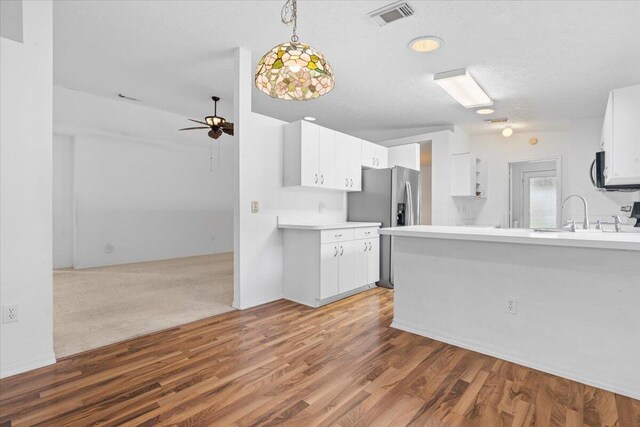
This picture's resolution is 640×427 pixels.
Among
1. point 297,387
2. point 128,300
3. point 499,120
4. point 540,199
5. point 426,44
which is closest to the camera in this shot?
point 297,387

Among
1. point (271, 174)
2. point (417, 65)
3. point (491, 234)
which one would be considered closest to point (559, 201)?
point (417, 65)

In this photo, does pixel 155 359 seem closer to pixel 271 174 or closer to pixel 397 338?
pixel 397 338

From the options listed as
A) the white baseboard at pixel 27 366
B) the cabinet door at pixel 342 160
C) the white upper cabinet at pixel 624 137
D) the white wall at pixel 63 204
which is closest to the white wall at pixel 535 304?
the white upper cabinet at pixel 624 137

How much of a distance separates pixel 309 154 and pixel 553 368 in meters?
2.91

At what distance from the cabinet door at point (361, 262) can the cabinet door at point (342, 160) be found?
2.64 ft

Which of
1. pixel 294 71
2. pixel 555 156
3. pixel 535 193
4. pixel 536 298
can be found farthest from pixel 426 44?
pixel 535 193

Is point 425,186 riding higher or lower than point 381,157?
lower

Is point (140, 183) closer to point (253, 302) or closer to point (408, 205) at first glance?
Answer: point (253, 302)

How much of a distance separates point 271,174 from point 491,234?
7.69ft

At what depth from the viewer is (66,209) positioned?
5.47 m

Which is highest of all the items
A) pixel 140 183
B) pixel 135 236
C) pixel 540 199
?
pixel 140 183

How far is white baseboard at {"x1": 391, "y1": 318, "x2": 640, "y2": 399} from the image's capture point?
6.32 feet

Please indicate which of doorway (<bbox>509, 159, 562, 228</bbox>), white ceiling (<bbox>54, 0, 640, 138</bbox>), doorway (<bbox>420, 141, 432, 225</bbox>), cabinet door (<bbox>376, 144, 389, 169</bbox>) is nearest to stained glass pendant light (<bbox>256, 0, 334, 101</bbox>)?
white ceiling (<bbox>54, 0, 640, 138</bbox>)

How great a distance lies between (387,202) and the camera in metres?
4.56
